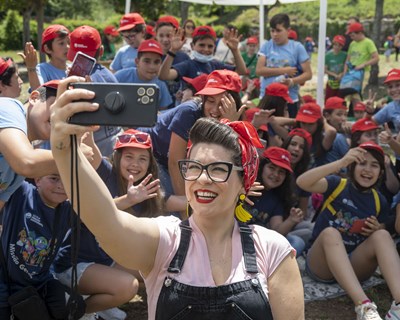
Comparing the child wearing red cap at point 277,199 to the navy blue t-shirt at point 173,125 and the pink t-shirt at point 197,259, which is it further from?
the pink t-shirt at point 197,259

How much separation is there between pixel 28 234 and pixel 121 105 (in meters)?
1.82

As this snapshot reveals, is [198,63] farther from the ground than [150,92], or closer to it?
closer to it

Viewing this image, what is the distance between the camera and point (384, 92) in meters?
14.0

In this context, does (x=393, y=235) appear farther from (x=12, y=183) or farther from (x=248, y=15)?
(x=248, y=15)

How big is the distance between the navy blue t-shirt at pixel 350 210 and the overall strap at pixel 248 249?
2.35 meters

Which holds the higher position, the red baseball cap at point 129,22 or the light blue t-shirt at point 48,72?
the red baseball cap at point 129,22

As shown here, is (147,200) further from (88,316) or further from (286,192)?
(286,192)

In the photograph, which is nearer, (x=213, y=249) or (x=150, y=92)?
(x=150, y=92)

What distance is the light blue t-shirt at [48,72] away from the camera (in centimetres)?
501

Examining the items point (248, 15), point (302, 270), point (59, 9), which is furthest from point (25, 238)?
point (59, 9)

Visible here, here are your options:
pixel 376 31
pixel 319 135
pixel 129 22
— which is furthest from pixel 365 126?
pixel 376 31

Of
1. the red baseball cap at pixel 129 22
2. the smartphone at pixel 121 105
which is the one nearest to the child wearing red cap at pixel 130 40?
the red baseball cap at pixel 129 22

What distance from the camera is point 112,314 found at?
3717mm

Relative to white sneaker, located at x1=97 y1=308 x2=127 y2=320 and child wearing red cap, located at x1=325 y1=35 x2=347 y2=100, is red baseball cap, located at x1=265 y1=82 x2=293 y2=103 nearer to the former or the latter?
white sneaker, located at x1=97 y1=308 x2=127 y2=320
